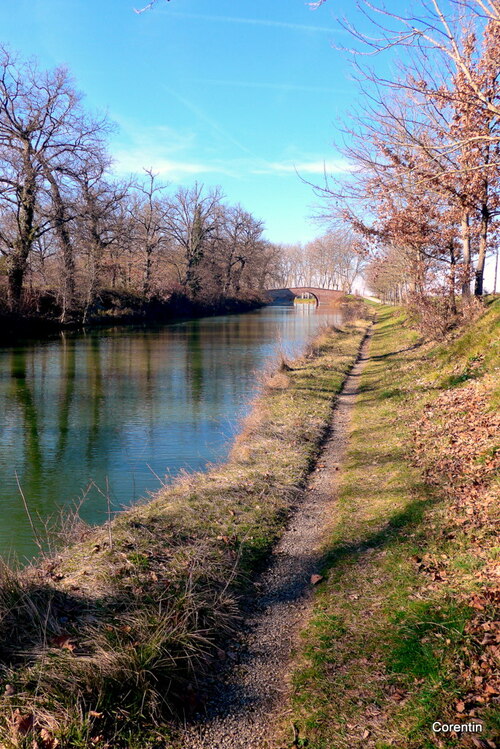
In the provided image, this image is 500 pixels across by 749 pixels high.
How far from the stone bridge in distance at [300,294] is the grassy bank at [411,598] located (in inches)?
3082

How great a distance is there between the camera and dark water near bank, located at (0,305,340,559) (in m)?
9.00

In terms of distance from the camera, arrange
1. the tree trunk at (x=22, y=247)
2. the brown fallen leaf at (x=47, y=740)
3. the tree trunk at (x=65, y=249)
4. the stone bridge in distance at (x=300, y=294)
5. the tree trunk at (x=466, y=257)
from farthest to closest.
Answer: the stone bridge in distance at (x=300, y=294), the tree trunk at (x=65, y=249), the tree trunk at (x=22, y=247), the tree trunk at (x=466, y=257), the brown fallen leaf at (x=47, y=740)

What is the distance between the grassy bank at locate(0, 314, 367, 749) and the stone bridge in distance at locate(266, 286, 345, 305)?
79996 millimetres

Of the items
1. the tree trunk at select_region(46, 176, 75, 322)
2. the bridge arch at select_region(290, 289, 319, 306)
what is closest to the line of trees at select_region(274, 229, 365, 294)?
the bridge arch at select_region(290, 289, 319, 306)

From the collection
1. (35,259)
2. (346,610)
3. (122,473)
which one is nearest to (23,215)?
(35,259)

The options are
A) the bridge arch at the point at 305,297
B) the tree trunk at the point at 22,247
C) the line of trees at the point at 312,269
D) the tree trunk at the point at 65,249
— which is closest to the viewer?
the tree trunk at the point at 22,247

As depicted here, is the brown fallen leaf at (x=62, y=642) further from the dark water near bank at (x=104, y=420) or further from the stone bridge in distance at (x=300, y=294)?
the stone bridge in distance at (x=300, y=294)

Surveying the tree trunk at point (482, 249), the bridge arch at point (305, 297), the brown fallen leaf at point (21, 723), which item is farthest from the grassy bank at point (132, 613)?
the bridge arch at point (305, 297)

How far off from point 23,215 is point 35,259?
4.58 metres

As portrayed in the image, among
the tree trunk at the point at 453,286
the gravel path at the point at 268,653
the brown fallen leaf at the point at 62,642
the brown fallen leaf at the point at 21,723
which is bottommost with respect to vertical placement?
the gravel path at the point at 268,653

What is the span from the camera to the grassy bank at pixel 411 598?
11.2 ft

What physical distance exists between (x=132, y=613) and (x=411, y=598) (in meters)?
2.33

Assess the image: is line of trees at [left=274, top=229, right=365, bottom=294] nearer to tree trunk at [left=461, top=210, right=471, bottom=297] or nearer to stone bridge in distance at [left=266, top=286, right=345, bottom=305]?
stone bridge in distance at [left=266, top=286, right=345, bottom=305]

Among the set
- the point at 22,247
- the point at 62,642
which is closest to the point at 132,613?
the point at 62,642
